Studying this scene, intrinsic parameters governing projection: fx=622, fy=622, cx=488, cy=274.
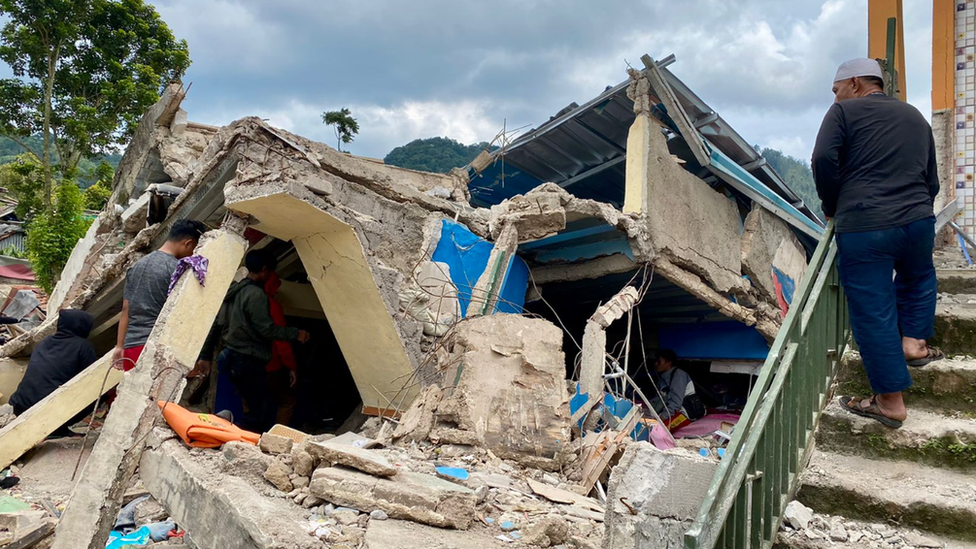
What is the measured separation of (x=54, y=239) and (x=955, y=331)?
559 inches

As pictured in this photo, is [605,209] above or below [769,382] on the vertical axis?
above

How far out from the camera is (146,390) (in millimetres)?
3932

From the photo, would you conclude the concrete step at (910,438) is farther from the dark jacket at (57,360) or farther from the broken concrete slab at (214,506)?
the dark jacket at (57,360)

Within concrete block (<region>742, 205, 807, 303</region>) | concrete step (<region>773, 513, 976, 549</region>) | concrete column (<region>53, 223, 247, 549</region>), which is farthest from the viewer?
concrete block (<region>742, 205, 807, 303</region>)

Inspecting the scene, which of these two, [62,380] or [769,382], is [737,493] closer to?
[769,382]

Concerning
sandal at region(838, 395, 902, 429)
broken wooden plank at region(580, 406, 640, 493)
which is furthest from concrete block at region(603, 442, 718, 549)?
broken wooden plank at region(580, 406, 640, 493)

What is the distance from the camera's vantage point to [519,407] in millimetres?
4156

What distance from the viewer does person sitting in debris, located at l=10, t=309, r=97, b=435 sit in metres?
5.27

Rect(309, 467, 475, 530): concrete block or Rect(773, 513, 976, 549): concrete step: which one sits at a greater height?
Rect(773, 513, 976, 549): concrete step

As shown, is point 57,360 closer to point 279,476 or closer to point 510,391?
point 279,476

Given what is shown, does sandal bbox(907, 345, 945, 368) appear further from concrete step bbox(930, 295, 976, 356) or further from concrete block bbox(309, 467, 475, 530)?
concrete block bbox(309, 467, 475, 530)

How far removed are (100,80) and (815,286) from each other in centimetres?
1874

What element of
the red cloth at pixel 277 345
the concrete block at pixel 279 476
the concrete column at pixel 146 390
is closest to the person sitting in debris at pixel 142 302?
the concrete column at pixel 146 390

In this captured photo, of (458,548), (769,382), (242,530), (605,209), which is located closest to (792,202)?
(605,209)
